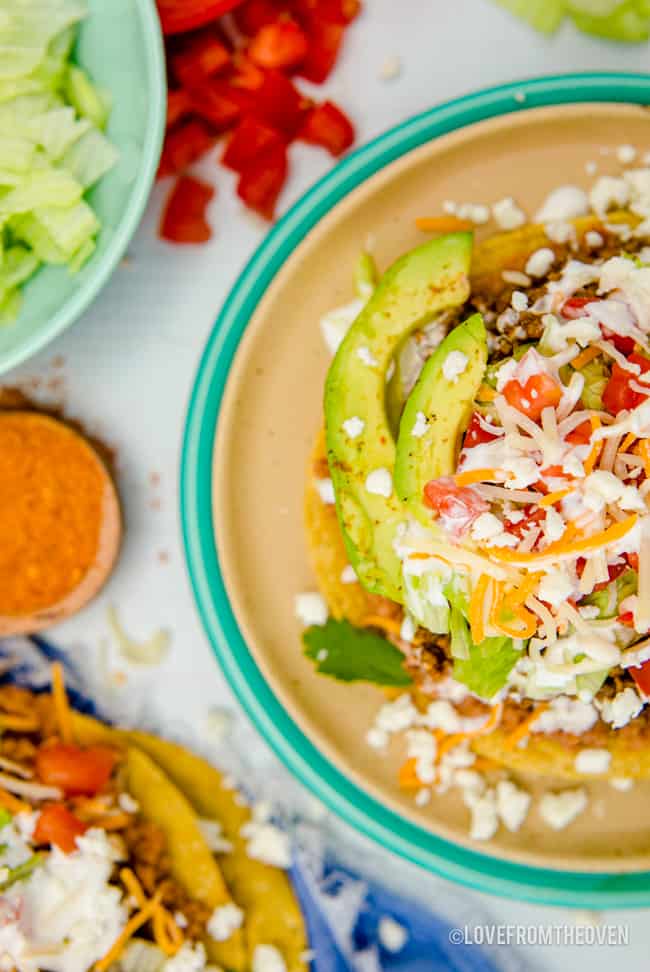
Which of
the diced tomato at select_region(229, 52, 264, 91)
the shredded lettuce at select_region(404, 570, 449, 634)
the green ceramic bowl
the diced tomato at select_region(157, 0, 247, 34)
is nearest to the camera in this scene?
the shredded lettuce at select_region(404, 570, 449, 634)

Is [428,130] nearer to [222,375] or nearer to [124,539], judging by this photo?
[222,375]

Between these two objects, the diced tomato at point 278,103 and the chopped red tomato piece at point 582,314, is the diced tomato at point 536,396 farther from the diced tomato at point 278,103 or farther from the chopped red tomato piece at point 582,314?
the diced tomato at point 278,103

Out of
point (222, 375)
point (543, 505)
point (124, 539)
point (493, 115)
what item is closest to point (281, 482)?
point (222, 375)

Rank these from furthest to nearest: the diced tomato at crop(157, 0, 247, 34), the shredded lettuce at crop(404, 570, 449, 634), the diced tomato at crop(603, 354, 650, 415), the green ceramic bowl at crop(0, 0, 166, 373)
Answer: the diced tomato at crop(157, 0, 247, 34) < the green ceramic bowl at crop(0, 0, 166, 373) < the shredded lettuce at crop(404, 570, 449, 634) < the diced tomato at crop(603, 354, 650, 415)

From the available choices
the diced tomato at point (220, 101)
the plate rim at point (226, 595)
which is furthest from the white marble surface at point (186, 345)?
the plate rim at point (226, 595)

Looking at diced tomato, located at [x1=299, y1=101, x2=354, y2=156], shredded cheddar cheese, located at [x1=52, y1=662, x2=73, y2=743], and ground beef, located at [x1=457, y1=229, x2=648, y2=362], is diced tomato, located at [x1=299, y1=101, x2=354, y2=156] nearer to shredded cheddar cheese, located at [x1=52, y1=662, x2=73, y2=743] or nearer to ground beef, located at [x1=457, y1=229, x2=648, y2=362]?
ground beef, located at [x1=457, y1=229, x2=648, y2=362]

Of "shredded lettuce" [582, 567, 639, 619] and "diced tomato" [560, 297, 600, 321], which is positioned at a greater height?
"diced tomato" [560, 297, 600, 321]

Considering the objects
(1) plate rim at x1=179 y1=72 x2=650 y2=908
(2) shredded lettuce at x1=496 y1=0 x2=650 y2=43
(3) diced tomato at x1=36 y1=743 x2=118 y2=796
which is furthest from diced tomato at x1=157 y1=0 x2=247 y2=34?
(3) diced tomato at x1=36 y1=743 x2=118 y2=796
